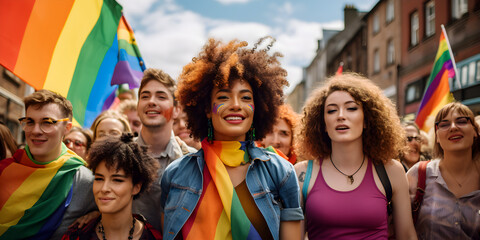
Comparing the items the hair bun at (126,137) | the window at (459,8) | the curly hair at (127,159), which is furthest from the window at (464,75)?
the hair bun at (126,137)

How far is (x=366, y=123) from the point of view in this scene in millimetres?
3074

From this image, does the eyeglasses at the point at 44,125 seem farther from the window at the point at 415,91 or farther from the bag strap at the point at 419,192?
the window at the point at 415,91

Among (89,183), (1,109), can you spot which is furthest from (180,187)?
(1,109)

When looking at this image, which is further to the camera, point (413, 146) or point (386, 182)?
point (413, 146)

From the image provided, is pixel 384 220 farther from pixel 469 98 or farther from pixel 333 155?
pixel 469 98

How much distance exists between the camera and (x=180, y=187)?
2.53 metres

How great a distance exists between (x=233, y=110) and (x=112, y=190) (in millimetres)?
1081

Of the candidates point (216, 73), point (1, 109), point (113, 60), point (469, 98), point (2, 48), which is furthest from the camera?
point (469, 98)

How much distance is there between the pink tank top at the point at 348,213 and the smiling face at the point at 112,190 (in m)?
1.36

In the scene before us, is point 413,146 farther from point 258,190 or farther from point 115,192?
point 115,192

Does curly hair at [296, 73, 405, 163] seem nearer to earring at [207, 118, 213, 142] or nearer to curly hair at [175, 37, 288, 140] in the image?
curly hair at [175, 37, 288, 140]

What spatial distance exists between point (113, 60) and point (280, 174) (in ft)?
9.66

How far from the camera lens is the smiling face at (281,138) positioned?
4570mm

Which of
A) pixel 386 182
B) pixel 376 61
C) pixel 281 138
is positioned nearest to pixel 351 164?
pixel 386 182
